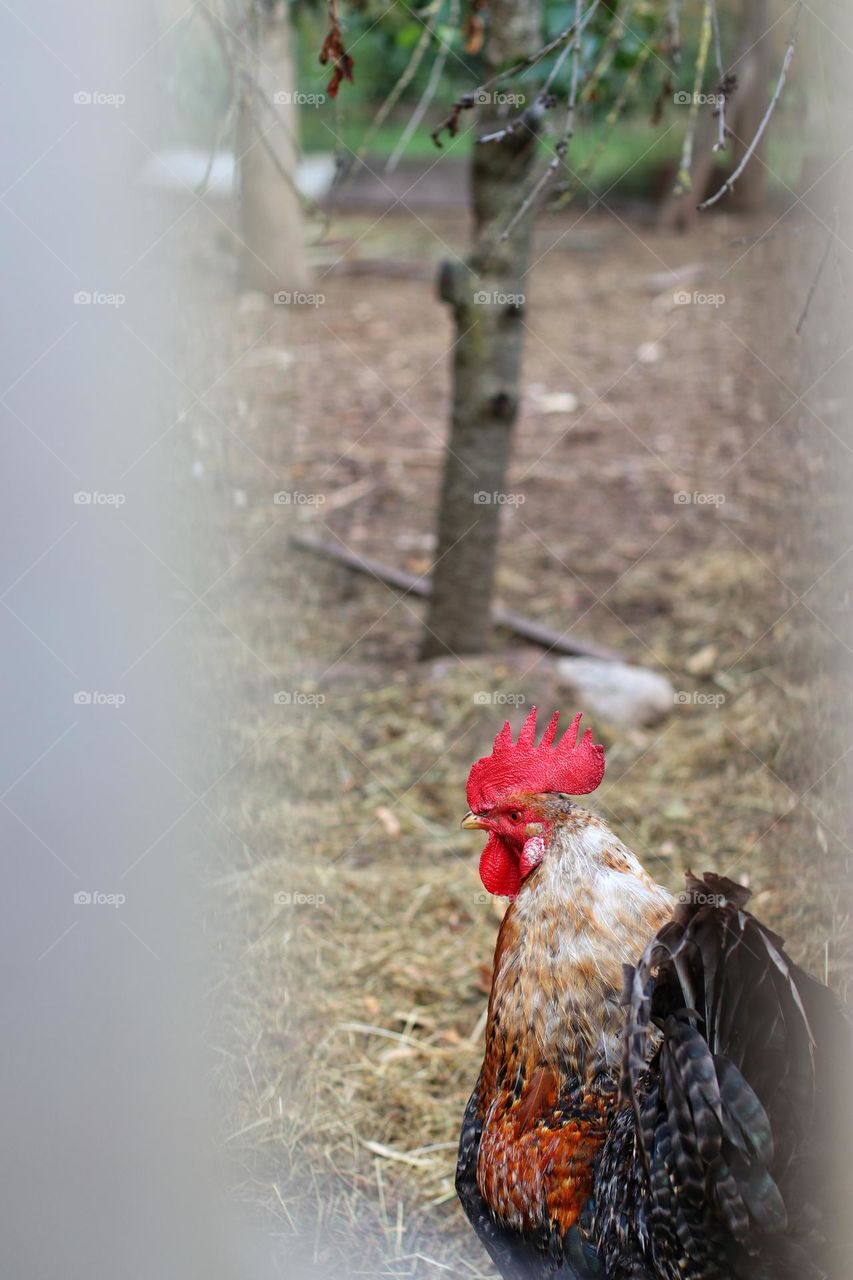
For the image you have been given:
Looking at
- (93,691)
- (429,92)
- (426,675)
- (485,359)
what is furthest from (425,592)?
(93,691)

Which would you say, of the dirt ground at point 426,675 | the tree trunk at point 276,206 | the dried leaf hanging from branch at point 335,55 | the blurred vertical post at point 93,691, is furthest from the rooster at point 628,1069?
the tree trunk at point 276,206

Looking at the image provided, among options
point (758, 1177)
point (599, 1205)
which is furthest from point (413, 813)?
point (758, 1177)

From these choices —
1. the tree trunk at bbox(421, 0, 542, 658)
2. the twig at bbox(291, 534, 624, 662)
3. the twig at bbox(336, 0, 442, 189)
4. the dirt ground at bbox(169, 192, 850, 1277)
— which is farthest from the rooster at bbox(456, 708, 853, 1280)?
the twig at bbox(291, 534, 624, 662)

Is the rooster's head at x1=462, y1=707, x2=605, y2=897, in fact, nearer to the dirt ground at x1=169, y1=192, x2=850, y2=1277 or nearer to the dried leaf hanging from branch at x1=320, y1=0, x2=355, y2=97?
the dirt ground at x1=169, y1=192, x2=850, y2=1277

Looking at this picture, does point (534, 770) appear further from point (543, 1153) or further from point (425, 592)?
point (425, 592)

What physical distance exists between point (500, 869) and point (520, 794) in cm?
18

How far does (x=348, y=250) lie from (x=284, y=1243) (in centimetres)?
987

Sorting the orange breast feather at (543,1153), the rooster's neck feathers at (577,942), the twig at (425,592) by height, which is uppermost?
the rooster's neck feathers at (577,942)

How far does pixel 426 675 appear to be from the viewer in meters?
4.99

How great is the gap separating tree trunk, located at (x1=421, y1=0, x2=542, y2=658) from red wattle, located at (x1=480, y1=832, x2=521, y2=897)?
8.52 ft

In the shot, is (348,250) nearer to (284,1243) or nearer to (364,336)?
(364,336)

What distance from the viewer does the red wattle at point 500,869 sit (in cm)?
234

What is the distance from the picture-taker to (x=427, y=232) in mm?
12000

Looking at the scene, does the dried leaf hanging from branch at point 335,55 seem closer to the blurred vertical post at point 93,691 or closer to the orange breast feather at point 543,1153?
the blurred vertical post at point 93,691
